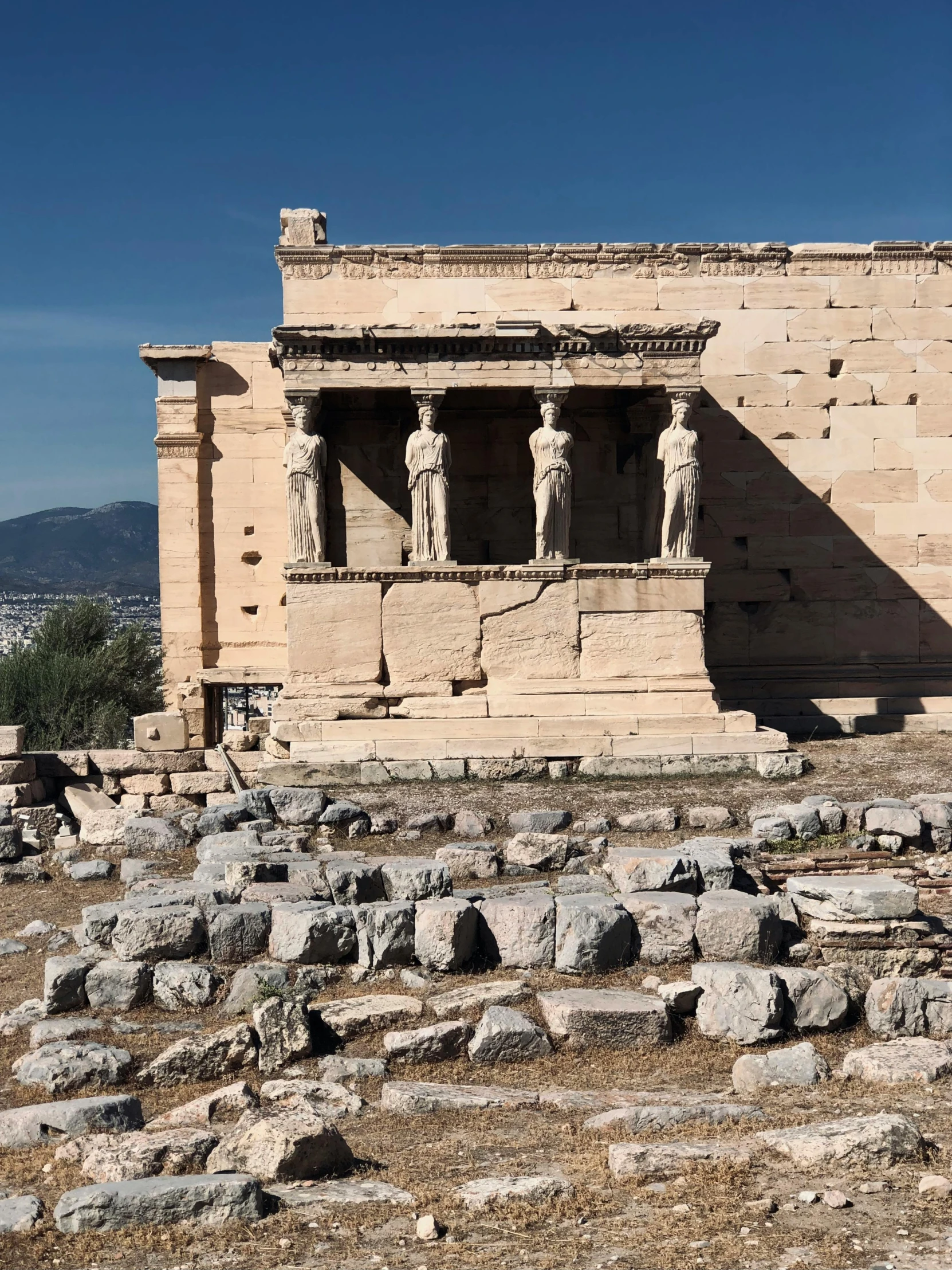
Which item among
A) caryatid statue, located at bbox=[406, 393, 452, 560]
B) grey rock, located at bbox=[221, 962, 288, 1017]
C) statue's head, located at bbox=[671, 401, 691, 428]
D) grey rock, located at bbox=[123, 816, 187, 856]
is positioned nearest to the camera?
grey rock, located at bbox=[221, 962, 288, 1017]

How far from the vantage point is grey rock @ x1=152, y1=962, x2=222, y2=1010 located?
7801mm

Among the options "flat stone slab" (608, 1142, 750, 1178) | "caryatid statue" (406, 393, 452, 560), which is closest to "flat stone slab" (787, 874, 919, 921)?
"flat stone slab" (608, 1142, 750, 1178)

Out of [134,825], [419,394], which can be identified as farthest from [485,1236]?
[419,394]

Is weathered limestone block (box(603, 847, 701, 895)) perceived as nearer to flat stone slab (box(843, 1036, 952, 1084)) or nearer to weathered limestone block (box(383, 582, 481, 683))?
flat stone slab (box(843, 1036, 952, 1084))

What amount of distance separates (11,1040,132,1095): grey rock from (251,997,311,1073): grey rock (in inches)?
26.6

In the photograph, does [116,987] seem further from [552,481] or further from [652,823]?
[552,481]

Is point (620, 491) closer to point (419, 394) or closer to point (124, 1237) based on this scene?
point (419, 394)

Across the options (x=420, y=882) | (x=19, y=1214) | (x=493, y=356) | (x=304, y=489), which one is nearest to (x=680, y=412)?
(x=493, y=356)

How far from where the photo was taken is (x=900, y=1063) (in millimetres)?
6449

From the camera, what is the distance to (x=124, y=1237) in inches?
191

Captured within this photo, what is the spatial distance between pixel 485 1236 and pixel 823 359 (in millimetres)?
14773

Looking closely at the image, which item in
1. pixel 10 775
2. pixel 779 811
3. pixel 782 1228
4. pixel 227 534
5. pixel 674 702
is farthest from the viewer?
pixel 227 534

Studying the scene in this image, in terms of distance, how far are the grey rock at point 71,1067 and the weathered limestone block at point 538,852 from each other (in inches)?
173

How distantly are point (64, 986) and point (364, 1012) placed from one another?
1822 mm
